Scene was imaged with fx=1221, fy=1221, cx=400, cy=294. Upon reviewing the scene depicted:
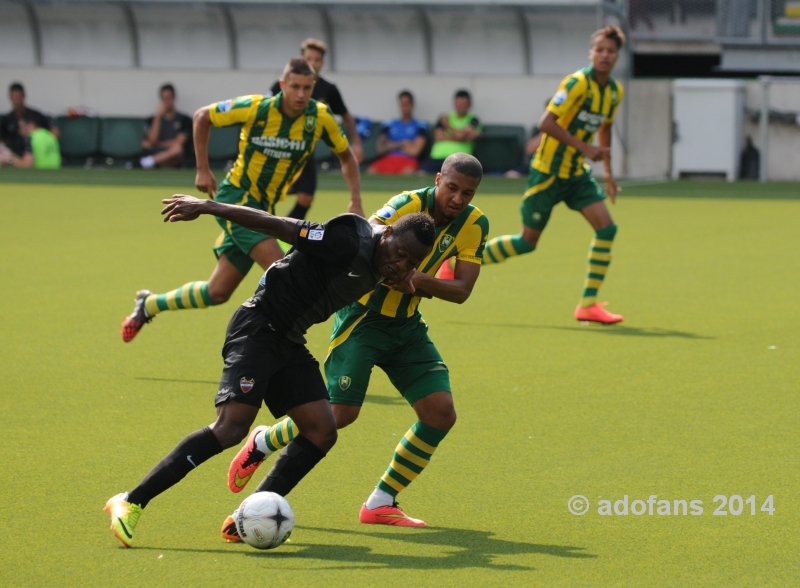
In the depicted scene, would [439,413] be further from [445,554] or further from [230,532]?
[230,532]

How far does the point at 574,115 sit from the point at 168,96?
49.4ft

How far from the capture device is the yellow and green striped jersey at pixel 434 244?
203 inches

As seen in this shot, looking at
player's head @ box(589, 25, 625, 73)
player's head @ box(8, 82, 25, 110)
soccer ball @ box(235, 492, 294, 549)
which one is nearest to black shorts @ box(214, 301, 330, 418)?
soccer ball @ box(235, 492, 294, 549)

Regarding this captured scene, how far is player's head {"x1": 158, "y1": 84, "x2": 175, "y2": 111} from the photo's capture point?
23500mm

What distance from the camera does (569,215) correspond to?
58.5 feet

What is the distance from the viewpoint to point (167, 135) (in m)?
23.8

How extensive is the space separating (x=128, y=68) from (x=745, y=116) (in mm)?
12625

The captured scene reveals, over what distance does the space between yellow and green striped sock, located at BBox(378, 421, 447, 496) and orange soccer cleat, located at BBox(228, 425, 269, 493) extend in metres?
0.56

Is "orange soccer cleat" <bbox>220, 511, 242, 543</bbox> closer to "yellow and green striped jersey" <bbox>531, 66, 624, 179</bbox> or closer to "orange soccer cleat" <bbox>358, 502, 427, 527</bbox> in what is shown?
"orange soccer cleat" <bbox>358, 502, 427, 527</bbox>

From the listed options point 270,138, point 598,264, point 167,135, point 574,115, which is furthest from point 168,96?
point 270,138

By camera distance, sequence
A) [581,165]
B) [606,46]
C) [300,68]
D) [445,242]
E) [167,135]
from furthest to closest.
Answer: [167,135] → [581,165] → [606,46] → [300,68] → [445,242]

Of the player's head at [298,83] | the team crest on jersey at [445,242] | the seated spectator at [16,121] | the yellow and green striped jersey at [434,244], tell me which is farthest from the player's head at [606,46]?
the seated spectator at [16,121]

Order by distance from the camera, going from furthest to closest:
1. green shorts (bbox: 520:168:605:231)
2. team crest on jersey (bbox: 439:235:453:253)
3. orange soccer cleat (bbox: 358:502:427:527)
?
green shorts (bbox: 520:168:605:231)
team crest on jersey (bbox: 439:235:453:253)
orange soccer cleat (bbox: 358:502:427:527)

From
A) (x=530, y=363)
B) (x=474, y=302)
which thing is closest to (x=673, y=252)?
(x=474, y=302)
